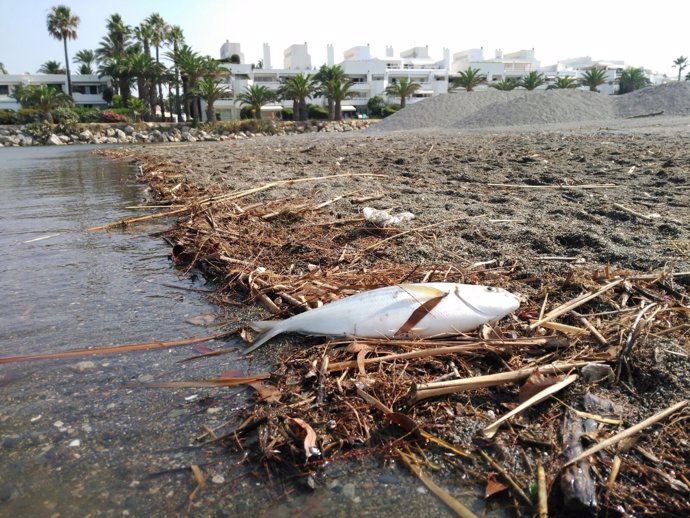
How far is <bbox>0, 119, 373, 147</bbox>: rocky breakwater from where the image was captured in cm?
4675

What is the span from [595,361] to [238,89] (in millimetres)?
83111

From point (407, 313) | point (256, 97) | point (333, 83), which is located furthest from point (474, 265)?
point (333, 83)

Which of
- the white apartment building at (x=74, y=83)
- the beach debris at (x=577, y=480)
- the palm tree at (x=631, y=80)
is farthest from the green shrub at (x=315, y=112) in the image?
the beach debris at (x=577, y=480)

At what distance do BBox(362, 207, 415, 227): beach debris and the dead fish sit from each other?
2343 millimetres

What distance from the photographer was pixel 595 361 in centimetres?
255

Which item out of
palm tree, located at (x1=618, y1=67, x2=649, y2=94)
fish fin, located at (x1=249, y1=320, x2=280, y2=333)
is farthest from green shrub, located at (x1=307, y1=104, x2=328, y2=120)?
fish fin, located at (x1=249, y1=320, x2=280, y2=333)

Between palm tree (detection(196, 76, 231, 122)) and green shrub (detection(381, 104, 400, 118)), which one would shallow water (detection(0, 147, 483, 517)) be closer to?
palm tree (detection(196, 76, 231, 122))

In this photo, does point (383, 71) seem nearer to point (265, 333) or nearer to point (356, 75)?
point (356, 75)

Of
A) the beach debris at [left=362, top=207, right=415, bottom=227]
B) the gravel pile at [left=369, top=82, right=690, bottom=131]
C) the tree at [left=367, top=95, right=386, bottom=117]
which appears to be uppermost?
the tree at [left=367, top=95, right=386, bottom=117]

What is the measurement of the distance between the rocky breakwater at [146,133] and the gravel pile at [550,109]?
17747 mm

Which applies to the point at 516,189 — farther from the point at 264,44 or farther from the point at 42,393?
the point at 264,44

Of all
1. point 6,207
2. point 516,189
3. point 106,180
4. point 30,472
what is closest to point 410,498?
point 30,472

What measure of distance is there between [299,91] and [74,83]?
36.6m

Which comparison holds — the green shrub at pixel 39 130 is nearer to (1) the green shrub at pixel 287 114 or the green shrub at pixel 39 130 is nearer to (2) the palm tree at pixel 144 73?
(2) the palm tree at pixel 144 73
